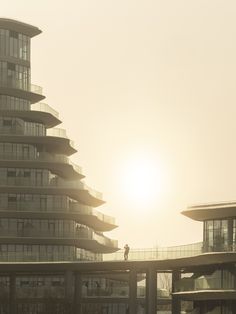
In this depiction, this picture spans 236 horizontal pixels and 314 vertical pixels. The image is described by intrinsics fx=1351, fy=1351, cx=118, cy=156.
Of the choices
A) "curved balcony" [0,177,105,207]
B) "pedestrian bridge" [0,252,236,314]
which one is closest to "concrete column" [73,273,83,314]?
"pedestrian bridge" [0,252,236,314]

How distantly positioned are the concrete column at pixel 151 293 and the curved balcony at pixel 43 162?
2909 centimetres

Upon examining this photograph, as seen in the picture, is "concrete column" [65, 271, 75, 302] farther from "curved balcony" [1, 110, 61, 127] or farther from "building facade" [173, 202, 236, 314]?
"curved balcony" [1, 110, 61, 127]

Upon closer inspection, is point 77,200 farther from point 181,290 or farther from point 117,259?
point 181,290

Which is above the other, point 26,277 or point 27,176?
point 27,176

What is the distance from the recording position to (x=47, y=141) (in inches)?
7190

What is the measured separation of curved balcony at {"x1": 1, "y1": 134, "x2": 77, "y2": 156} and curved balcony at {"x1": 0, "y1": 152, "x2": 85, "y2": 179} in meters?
1.14

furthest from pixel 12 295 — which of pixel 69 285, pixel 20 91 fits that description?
pixel 20 91

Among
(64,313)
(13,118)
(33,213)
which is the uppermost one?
(13,118)

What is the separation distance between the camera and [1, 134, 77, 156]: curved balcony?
181250 millimetres

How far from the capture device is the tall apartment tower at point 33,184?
593ft

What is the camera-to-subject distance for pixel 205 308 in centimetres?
14775

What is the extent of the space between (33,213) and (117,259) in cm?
2108

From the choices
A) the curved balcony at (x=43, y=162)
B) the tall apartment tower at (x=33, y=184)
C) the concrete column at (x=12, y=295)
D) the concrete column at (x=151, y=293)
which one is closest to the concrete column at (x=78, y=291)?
the tall apartment tower at (x=33, y=184)

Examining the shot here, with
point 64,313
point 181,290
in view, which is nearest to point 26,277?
point 64,313
